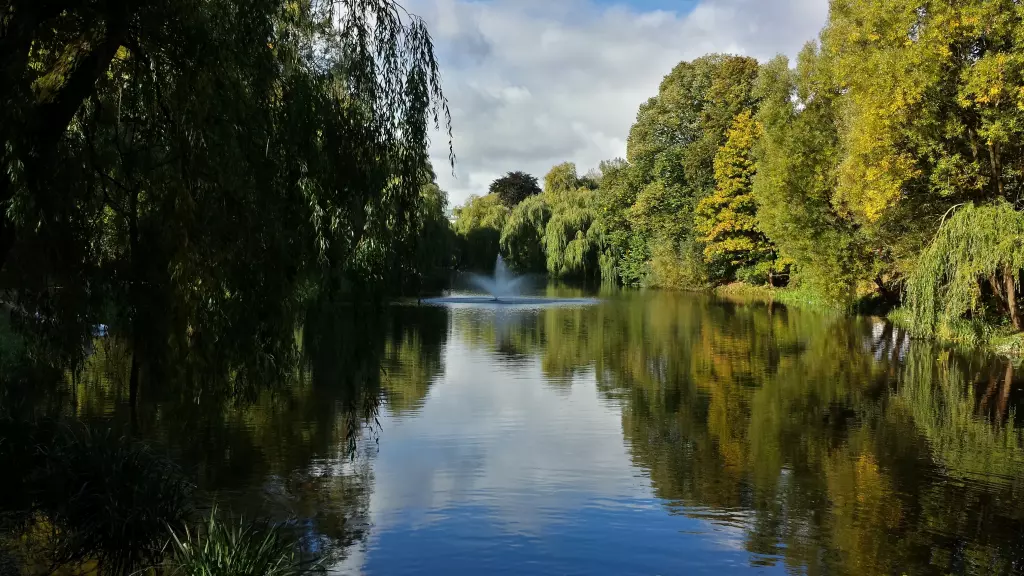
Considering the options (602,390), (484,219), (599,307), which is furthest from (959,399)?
(484,219)

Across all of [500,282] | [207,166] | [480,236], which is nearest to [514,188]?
[480,236]

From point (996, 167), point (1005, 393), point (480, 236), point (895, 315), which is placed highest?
point (480, 236)

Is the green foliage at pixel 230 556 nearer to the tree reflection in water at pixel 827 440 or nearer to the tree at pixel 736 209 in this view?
the tree reflection in water at pixel 827 440

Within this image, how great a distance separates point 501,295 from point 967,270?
2449cm

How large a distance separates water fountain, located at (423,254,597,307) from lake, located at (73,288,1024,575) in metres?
16.4

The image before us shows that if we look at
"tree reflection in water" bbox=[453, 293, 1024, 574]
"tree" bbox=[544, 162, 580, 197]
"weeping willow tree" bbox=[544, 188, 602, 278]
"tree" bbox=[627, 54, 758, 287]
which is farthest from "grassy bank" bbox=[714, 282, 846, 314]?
"tree" bbox=[544, 162, 580, 197]

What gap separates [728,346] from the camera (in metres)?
20.1

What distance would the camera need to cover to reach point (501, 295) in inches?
1549

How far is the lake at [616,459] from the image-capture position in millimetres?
6781

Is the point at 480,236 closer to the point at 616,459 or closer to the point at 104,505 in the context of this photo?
the point at 616,459

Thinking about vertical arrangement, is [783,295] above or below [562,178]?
below

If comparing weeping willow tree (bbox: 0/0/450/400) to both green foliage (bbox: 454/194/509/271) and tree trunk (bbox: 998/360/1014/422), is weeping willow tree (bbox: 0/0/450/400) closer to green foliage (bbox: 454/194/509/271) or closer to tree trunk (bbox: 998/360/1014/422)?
tree trunk (bbox: 998/360/1014/422)

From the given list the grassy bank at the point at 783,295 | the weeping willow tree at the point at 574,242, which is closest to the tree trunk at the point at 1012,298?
the grassy bank at the point at 783,295

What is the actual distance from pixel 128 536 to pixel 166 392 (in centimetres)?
119
